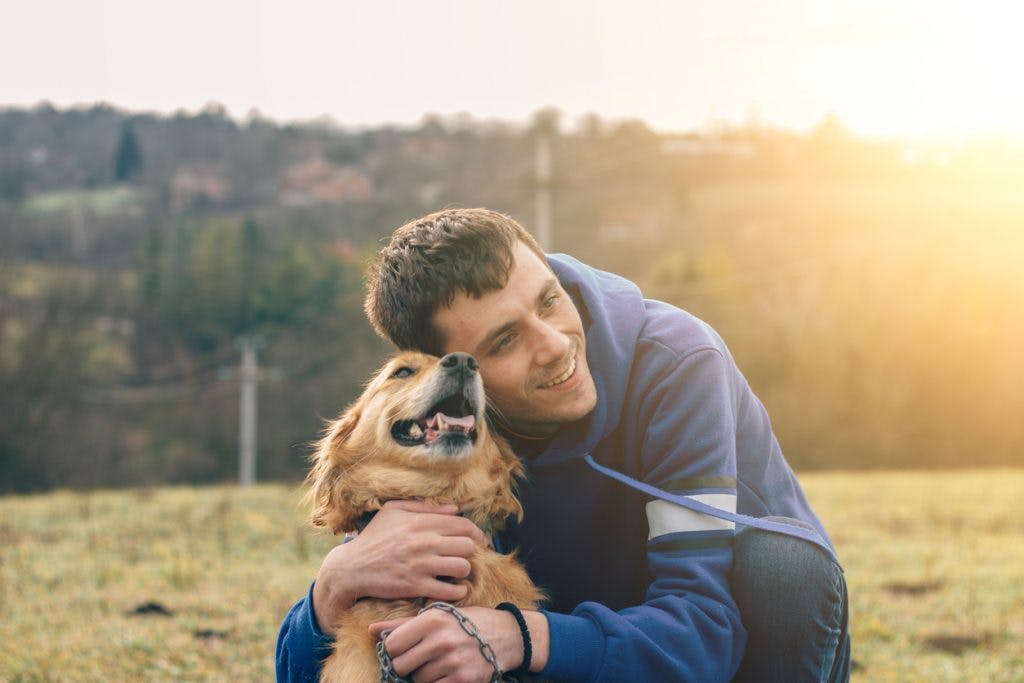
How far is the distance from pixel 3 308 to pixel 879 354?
4004 cm

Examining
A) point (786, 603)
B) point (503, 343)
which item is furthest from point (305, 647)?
point (786, 603)

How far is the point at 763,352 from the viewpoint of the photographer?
5094cm

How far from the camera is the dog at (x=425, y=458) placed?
3160mm

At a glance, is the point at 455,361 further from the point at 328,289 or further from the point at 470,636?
the point at 328,289

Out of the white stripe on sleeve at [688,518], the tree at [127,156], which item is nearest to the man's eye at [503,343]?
the white stripe on sleeve at [688,518]

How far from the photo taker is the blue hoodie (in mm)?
2646

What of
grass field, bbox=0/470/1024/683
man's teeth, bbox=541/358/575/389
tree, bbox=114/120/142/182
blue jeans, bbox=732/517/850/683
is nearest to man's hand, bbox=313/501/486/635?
man's teeth, bbox=541/358/575/389

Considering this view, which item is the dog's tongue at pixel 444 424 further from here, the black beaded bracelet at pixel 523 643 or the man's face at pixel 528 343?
the black beaded bracelet at pixel 523 643

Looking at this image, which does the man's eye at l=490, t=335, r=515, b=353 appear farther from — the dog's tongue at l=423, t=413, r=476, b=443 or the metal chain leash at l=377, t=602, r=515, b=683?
the metal chain leash at l=377, t=602, r=515, b=683

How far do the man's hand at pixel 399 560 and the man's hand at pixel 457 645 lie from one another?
175 mm

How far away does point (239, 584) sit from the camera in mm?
6691

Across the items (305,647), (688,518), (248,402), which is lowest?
(248,402)

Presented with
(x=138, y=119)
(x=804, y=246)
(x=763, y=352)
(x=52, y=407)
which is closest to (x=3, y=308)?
(x=52, y=407)

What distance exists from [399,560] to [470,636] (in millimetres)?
374
